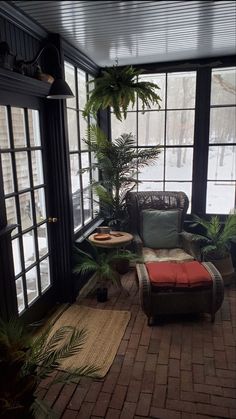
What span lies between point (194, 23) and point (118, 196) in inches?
75.9

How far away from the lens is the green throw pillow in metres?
3.69

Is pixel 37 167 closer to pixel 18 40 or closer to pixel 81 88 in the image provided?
pixel 18 40

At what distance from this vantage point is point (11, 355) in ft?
4.91

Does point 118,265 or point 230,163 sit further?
point 230,163

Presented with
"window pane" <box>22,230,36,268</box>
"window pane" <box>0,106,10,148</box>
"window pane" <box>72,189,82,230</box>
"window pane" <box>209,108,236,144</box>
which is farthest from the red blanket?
"window pane" <box>209,108,236,144</box>

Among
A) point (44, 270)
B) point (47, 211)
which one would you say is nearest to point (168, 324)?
point (44, 270)

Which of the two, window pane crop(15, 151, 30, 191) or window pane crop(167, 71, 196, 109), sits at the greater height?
window pane crop(167, 71, 196, 109)

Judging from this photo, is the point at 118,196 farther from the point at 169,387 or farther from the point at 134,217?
the point at 169,387

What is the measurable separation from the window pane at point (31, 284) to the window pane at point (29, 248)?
0.09 meters

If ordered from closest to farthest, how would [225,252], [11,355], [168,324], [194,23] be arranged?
[11,355] < [194,23] < [168,324] < [225,252]

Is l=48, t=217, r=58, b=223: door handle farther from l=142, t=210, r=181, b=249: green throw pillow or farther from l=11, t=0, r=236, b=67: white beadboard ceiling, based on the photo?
l=11, t=0, r=236, b=67: white beadboard ceiling

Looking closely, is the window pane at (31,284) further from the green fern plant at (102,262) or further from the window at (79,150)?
the window at (79,150)

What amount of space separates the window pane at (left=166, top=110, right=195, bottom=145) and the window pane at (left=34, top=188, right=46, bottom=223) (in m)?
1.99

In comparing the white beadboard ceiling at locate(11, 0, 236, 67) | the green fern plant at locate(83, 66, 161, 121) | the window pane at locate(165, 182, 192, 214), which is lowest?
the window pane at locate(165, 182, 192, 214)
